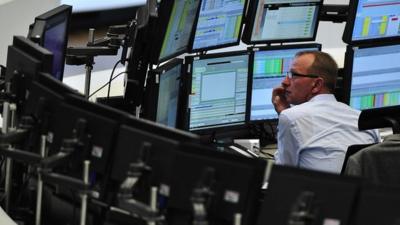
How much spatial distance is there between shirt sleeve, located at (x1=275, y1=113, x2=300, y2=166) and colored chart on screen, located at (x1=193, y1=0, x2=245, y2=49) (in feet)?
2.03

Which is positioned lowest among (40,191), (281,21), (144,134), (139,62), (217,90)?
(40,191)

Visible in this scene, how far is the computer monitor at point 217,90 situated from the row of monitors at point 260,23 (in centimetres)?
9

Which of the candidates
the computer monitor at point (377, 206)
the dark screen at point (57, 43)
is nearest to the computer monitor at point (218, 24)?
the dark screen at point (57, 43)

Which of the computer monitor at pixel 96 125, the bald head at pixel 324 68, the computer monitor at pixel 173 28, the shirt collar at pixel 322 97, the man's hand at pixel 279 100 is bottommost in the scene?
the computer monitor at pixel 96 125

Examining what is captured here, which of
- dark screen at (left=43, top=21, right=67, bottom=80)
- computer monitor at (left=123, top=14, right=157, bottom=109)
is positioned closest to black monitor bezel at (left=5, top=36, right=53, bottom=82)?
dark screen at (left=43, top=21, right=67, bottom=80)

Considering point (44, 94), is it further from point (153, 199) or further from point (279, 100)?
point (279, 100)

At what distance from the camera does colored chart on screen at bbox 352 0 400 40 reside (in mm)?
4980

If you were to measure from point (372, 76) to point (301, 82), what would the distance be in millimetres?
711

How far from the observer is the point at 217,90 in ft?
15.1

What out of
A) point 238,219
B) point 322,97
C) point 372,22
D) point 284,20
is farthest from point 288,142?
point 238,219

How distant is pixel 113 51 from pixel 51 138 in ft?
5.19

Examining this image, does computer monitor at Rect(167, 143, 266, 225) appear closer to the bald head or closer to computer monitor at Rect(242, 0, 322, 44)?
the bald head

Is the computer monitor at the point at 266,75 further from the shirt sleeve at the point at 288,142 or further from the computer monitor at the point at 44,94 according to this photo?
the computer monitor at the point at 44,94

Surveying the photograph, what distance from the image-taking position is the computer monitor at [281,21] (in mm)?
4777
